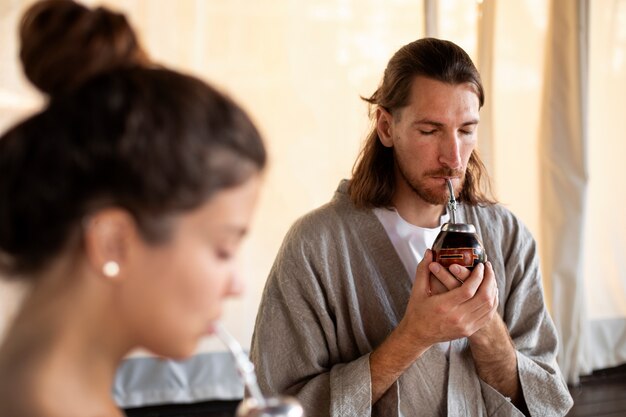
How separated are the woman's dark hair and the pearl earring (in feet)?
0.13

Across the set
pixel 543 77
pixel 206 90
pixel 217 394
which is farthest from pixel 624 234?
pixel 206 90

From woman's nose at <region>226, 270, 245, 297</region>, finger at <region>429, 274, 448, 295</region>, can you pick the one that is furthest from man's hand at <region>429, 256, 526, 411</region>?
woman's nose at <region>226, 270, 245, 297</region>

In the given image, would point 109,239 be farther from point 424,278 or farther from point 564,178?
point 564,178

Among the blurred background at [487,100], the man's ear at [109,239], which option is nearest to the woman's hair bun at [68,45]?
the man's ear at [109,239]

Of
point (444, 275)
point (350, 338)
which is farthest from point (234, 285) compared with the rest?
point (350, 338)

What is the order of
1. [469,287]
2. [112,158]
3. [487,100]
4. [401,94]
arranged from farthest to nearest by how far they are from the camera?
[487,100] < [401,94] < [469,287] < [112,158]

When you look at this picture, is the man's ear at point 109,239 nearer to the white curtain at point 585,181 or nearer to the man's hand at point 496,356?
the man's hand at point 496,356

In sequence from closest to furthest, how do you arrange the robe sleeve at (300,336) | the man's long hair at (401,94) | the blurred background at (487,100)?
the robe sleeve at (300,336), the man's long hair at (401,94), the blurred background at (487,100)

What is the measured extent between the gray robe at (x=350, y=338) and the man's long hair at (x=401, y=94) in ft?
0.20

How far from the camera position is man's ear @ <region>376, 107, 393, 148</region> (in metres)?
1.72

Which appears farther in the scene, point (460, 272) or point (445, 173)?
point (445, 173)

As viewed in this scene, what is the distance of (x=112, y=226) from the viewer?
28.6 inches

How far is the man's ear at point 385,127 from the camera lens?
1.72 metres

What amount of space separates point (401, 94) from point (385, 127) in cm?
9
